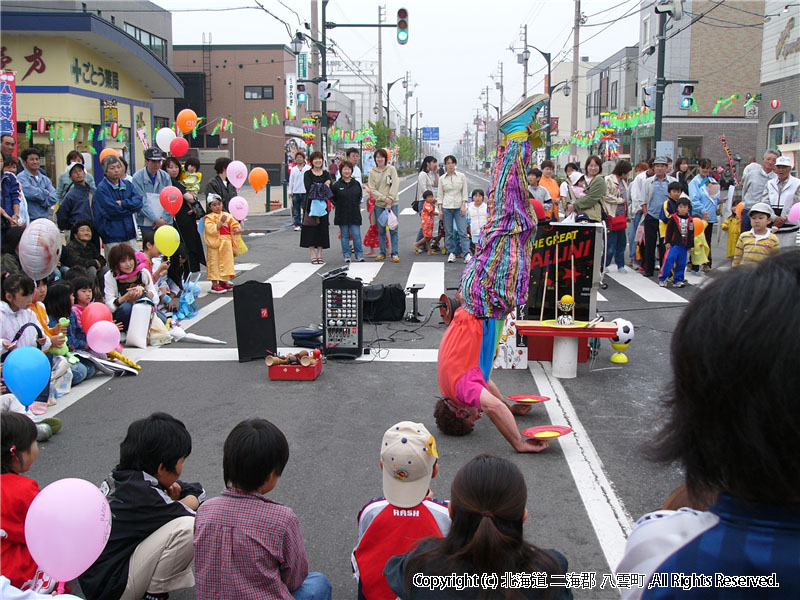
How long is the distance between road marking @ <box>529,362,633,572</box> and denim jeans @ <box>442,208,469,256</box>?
7.94 metres

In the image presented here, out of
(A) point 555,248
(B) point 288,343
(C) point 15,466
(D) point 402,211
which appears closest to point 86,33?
(D) point 402,211

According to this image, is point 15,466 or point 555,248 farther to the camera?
point 555,248

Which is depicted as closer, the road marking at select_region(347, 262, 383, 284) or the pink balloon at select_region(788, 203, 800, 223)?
the pink balloon at select_region(788, 203, 800, 223)

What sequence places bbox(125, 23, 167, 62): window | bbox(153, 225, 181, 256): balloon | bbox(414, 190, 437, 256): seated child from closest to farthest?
bbox(153, 225, 181, 256): balloon < bbox(414, 190, 437, 256): seated child < bbox(125, 23, 167, 62): window

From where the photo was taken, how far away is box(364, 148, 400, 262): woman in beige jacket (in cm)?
1416

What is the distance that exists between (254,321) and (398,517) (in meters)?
4.82

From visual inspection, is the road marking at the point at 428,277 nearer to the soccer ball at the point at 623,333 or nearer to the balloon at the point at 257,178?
the balloon at the point at 257,178

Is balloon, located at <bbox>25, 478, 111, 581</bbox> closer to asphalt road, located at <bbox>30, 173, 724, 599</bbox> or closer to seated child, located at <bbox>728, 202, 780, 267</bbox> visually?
asphalt road, located at <bbox>30, 173, 724, 599</bbox>

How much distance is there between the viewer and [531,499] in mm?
4434

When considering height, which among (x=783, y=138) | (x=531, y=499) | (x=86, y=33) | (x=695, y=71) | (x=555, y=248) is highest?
(x=695, y=71)

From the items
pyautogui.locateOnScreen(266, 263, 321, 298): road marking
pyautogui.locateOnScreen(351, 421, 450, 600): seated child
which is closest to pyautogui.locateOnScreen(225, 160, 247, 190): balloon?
pyautogui.locateOnScreen(266, 263, 321, 298): road marking

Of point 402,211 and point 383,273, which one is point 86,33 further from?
point 383,273

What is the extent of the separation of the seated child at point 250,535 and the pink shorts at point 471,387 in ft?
6.68

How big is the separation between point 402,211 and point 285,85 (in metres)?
22.0
